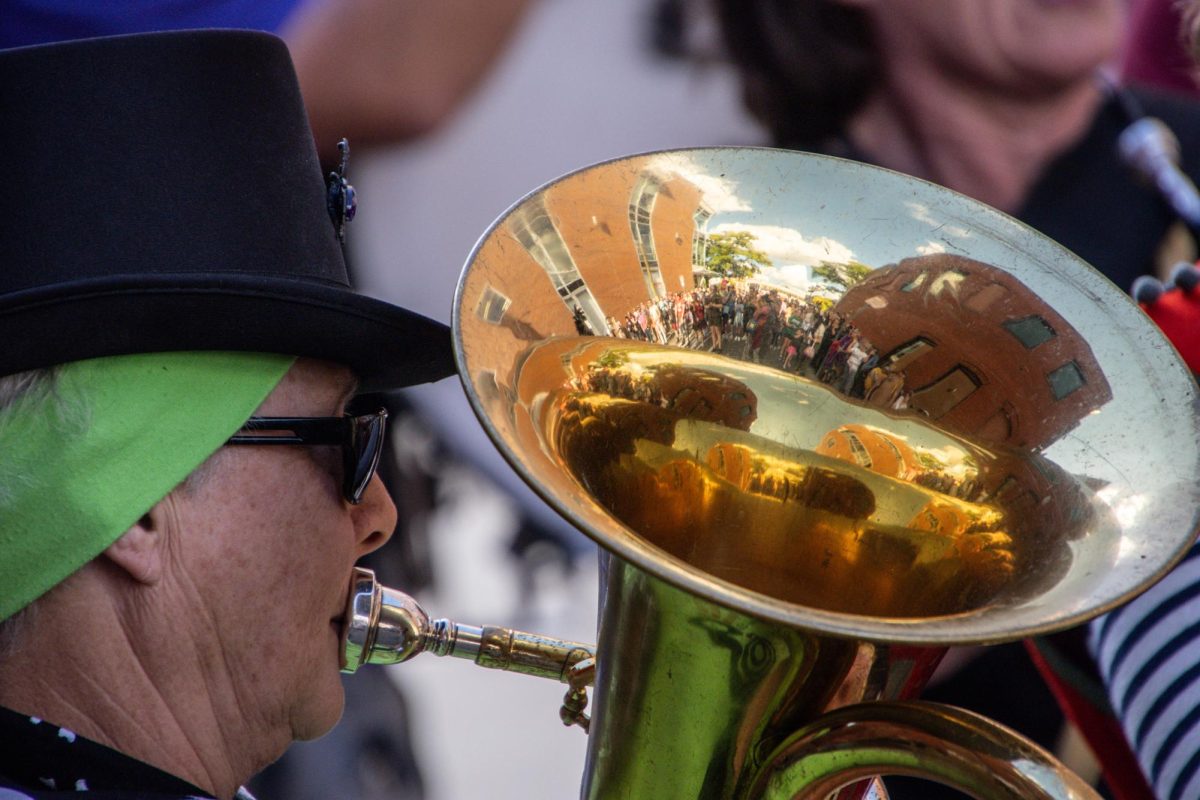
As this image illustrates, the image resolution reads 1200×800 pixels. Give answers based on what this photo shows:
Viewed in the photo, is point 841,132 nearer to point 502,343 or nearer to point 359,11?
point 359,11

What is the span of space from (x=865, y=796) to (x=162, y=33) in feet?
4.05

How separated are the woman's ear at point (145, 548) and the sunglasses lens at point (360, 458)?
0.24m

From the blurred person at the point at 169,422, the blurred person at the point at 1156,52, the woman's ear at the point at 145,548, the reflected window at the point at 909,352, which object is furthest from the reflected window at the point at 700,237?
the blurred person at the point at 1156,52

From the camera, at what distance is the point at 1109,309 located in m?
1.56

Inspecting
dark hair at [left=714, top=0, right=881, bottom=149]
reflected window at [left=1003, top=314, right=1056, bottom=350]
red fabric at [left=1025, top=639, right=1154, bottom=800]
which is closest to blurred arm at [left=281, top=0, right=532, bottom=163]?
dark hair at [left=714, top=0, right=881, bottom=149]

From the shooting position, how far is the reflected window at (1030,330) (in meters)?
1.60

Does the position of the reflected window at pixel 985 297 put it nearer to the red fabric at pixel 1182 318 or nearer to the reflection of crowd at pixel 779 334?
the reflection of crowd at pixel 779 334

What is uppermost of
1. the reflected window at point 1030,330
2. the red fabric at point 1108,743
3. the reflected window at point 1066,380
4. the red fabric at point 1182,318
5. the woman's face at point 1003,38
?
the woman's face at point 1003,38

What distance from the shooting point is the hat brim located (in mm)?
1405

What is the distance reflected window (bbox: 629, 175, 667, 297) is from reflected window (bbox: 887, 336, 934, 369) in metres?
0.30

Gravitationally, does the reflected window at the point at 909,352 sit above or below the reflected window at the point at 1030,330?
below

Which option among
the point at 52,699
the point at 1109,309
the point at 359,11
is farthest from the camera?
the point at 359,11

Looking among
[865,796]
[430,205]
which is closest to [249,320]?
[865,796]

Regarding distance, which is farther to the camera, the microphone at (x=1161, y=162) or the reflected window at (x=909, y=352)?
the microphone at (x=1161, y=162)
